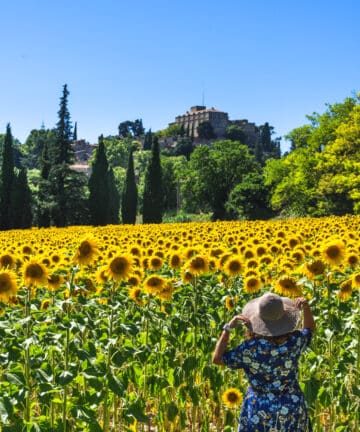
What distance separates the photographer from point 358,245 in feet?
26.9

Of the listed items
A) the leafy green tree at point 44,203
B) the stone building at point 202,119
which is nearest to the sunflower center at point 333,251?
the leafy green tree at point 44,203

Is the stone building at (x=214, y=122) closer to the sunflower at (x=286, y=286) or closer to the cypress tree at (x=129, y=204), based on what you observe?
the cypress tree at (x=129, y=204)

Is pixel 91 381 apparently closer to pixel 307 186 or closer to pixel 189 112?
pixel 307 186

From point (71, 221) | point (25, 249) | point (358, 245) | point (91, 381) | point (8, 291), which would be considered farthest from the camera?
point (71, 221)

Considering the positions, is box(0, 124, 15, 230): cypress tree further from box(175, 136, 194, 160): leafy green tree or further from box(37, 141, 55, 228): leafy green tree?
box(175, 136, 194, 160): leafy green tree

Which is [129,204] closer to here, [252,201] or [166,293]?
[252,201]

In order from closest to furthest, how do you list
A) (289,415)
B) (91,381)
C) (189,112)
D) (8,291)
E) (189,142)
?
1. (289,415)
2. (91,381)
3. (8,291)
4. (189,142)
5. (189,112)

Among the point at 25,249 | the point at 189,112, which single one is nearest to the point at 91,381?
the point at 25,249

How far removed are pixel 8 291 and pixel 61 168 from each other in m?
47.4

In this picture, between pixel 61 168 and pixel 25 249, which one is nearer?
pixel 25 249

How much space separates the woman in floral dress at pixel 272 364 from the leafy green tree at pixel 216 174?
6009 cm

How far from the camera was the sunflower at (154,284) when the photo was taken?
593 cm

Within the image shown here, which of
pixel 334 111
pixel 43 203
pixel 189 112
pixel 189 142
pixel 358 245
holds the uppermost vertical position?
pixel 189 112

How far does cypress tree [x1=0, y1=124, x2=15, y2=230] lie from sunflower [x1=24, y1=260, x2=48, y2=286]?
153ft
